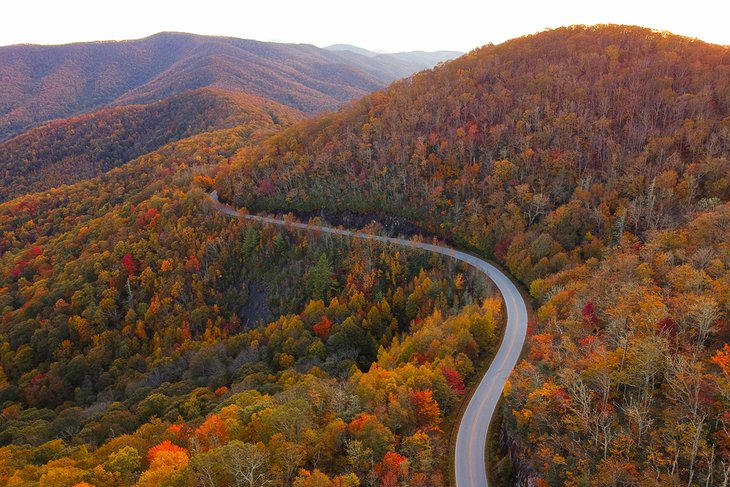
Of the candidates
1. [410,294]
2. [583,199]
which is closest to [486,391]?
[410,294]

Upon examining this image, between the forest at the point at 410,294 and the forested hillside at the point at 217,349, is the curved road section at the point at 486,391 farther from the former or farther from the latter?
the forested hillside at the point at 217,349

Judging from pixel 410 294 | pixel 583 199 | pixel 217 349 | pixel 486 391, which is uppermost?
pixel 583 199

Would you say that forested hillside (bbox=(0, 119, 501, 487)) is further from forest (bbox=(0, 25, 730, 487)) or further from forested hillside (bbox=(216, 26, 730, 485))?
forested hillside (bbox=(216, 26, 730, 485))

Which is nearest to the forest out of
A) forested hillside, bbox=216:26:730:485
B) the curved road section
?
forested hillside, bbox=216:26:730:485

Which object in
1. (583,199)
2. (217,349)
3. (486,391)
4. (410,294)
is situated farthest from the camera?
(583,199)

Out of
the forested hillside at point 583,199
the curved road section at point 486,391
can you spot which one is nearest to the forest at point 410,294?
the forested hillside at point 583,199

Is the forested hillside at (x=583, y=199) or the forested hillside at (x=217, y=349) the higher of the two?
the forested hillside at (x=583, y=199)

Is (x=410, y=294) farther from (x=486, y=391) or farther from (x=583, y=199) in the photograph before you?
(x=583, y=199)
